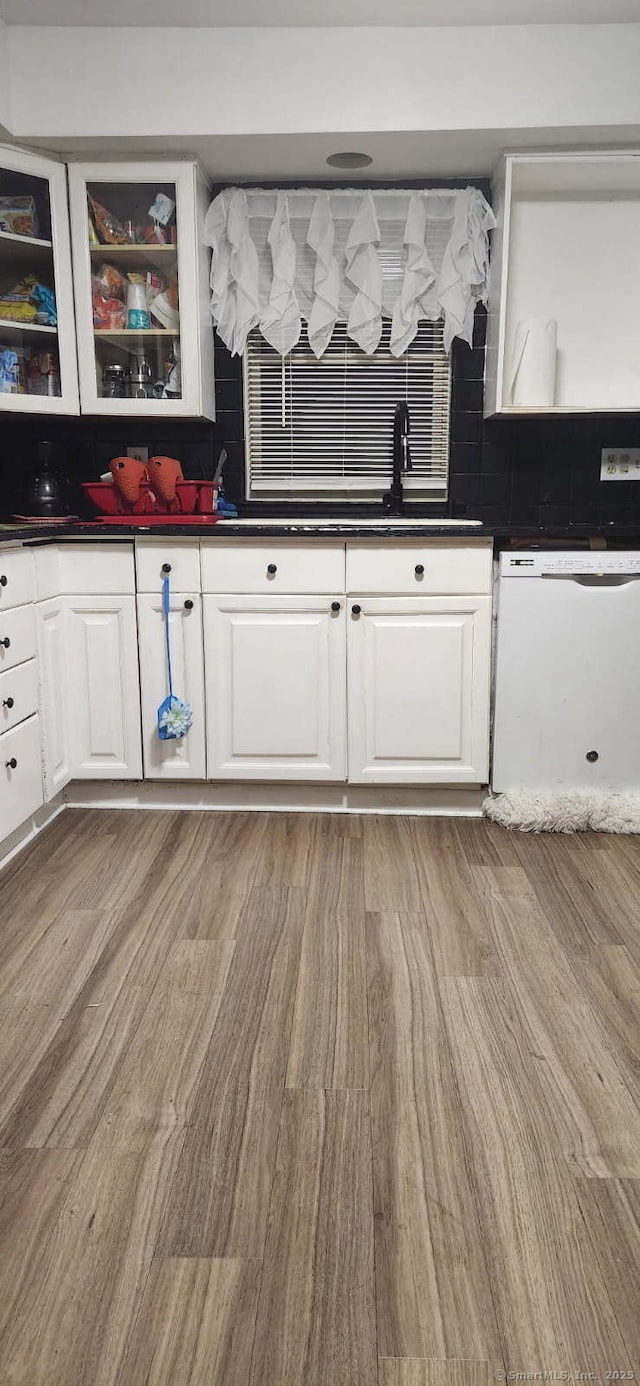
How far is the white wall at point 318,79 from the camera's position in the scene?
9.07ft

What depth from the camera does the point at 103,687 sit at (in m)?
2.99

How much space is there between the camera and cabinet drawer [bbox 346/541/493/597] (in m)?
2.89

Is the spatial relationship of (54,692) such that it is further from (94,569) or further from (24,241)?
(24,241)

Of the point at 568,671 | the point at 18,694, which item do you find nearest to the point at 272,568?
the point at 18,694

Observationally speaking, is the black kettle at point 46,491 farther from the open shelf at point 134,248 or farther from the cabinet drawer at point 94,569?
the open shelf at point 134,248

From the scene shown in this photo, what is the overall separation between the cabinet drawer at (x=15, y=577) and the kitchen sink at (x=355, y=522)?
0.64 m

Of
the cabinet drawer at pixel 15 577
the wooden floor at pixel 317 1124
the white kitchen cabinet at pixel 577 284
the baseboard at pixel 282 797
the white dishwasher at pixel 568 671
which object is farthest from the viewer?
the white kitchen cabinet at pixel 577 284

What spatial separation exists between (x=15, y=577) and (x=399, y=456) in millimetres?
1378

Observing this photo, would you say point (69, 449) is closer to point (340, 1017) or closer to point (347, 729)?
point (347, 729)

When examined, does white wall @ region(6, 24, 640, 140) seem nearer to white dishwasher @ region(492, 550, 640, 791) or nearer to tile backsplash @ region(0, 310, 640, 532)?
tile backsplash @ region(0, 310, 640, 532)

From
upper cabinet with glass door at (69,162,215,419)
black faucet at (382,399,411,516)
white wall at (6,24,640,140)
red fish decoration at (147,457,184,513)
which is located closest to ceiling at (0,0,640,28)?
white wall at (6,24,640,140)

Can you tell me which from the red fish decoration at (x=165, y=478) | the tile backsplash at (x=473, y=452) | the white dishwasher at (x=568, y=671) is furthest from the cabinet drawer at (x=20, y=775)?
the white dishwasher at (x=568, y=671)

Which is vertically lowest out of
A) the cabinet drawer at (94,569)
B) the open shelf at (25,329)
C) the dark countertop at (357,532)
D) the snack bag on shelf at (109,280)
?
the cabinet drawer at (94,569)

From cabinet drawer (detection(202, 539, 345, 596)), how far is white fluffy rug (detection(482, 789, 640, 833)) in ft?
2.77
